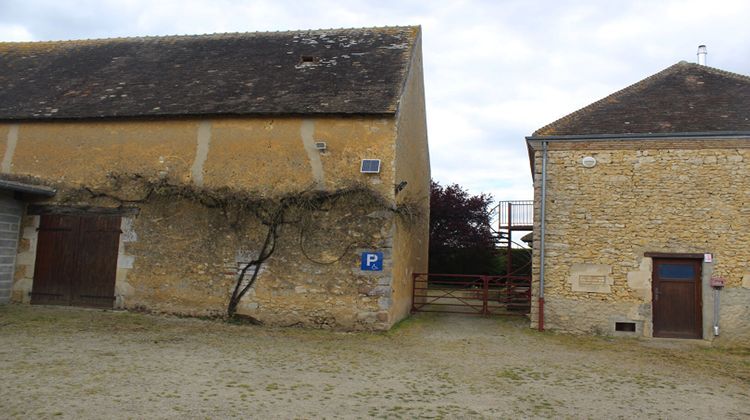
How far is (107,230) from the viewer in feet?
35.8

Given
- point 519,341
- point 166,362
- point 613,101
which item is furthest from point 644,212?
point 166,362

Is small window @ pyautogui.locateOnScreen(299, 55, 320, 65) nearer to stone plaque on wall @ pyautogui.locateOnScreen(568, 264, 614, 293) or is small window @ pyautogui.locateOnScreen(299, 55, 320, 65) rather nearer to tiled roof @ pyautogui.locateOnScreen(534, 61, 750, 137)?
tiled roof @ pyautogui.locateOnScreen(534, 61, 750, 137)

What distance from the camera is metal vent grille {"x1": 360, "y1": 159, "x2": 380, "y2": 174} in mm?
9972

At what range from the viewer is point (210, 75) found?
41.2 feet

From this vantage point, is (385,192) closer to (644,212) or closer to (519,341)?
(519,341)

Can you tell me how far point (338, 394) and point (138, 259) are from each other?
666 cm

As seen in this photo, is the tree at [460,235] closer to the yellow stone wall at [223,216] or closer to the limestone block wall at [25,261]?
the yellow stone wall at [223,216]

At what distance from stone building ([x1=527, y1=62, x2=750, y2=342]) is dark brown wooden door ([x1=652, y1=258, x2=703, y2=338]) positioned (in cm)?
2

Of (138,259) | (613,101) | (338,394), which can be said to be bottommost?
(338,394)

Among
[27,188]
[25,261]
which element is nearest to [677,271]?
[27,188]

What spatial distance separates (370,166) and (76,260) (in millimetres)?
6480

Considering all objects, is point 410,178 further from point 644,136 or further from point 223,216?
point 644,136

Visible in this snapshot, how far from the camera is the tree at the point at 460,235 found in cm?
2150

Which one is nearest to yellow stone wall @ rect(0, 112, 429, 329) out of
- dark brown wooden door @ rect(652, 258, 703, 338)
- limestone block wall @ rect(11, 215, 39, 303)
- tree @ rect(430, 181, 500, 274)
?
limestone block wall @ rect(11, 215, 39, 303)
